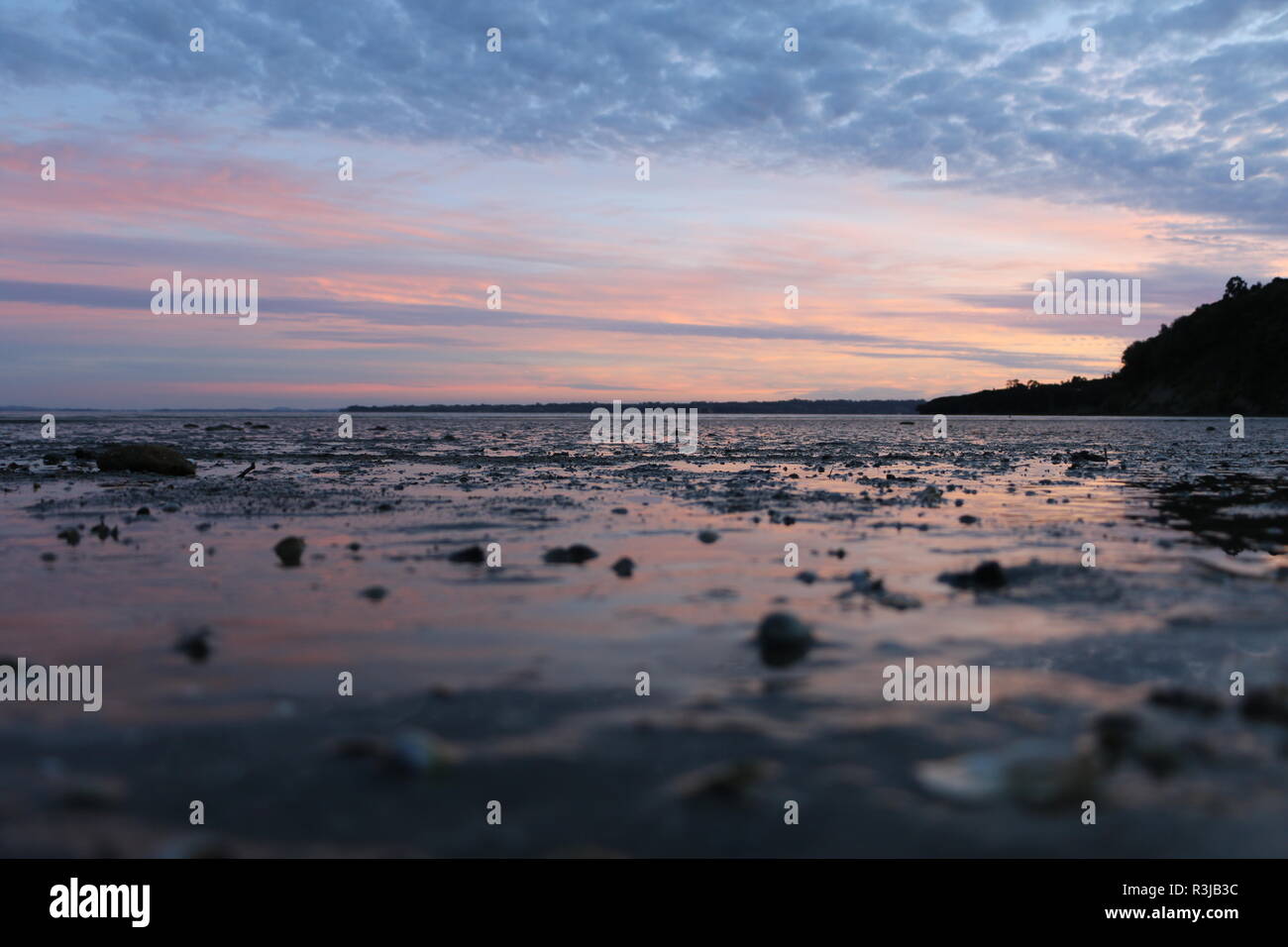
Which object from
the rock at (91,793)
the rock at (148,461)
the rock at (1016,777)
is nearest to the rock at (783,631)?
the rock at (1016,777)

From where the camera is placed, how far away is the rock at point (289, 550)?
341 inches

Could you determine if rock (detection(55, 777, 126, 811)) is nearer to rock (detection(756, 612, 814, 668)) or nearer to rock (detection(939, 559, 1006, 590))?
rock (detection(756, 612, 814, 668))

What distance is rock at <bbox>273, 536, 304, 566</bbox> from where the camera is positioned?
866 centimetres

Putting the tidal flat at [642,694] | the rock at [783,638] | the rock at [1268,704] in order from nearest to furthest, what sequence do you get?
the tidal flat at [642,694], the rock at [1268,704], the rock at [783,638]

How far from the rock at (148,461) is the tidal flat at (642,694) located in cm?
898

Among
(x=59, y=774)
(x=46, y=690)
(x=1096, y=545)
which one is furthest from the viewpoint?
(x=1096, y=545)

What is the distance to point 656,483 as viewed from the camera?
17.8 m

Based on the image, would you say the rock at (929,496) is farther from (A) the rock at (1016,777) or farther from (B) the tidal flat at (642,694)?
(A) the rock at (1016,777)

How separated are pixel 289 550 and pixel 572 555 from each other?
116 inches

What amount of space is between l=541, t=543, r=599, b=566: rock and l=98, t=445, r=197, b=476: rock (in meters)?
14.1
